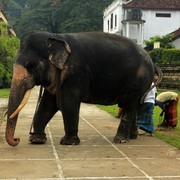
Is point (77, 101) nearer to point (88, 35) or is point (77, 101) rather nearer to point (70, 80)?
point (70, 80)

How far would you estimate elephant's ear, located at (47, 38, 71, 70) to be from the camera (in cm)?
757

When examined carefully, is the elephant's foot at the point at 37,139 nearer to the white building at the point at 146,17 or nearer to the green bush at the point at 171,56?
the green bush at the point at 171,56

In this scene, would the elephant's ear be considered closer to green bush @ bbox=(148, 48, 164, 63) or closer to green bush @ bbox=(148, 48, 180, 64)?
green bush @ bbox=(148, 48, 180, 64)

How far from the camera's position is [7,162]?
253 inches

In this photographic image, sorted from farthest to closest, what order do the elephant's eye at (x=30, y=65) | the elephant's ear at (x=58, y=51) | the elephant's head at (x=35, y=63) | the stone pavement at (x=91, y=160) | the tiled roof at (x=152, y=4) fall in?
the tiled roof at (x=152, y=4) < the elephant's ear at (x=58, y=51) < the elephant's eye at (x=30, y=65) < the elephant's head at (x=35, y=63) < the stone pavement at (x=91, y=160)

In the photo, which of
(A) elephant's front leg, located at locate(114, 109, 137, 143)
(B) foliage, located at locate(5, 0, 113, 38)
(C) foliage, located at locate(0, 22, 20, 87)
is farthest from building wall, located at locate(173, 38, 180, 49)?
(A) elephant's front leg, located at locate(114, 109, 137, 143)

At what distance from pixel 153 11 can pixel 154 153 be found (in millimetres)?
37700

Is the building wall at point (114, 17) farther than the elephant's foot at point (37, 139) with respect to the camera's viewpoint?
Yes

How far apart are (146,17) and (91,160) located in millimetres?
38425

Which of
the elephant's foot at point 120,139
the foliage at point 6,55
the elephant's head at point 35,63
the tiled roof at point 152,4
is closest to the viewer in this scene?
the elephant's head at point 35,63

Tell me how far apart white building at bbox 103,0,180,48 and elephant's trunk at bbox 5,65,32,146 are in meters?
36.6

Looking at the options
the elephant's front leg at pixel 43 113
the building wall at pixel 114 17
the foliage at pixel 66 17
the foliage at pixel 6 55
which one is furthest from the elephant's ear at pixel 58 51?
the foliage at pixel 66 17

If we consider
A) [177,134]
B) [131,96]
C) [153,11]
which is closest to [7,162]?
[131,96]

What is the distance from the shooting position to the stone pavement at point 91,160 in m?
5.71
